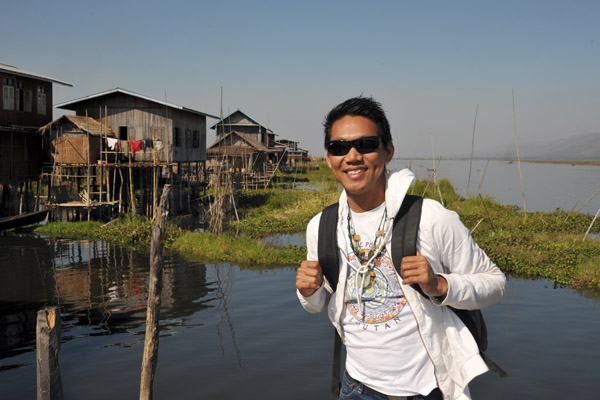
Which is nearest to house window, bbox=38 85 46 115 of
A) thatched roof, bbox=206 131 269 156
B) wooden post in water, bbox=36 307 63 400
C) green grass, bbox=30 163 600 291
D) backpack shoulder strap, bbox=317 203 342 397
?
green grass, bbox=30 163 600 291

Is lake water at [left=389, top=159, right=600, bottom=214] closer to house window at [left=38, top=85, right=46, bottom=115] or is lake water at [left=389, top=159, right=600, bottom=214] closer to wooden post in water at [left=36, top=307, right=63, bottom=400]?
wooden post in water at [left=36, top=307, right=63, bottom=400]

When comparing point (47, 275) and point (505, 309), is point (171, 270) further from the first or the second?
point (505, 309)

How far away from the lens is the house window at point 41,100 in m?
26.1

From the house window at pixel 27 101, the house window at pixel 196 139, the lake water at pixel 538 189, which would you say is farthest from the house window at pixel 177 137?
the lake water at pixel 538 189

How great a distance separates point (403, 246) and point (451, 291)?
0.30 meters

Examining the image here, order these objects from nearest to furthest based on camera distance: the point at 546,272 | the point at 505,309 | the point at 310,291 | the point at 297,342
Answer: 1. the point at 310,291
2. the point at 297,342
3. the point at 505,309
4. the point at 546,272

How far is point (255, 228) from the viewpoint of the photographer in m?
21.9

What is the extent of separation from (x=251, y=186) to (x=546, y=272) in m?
30.7

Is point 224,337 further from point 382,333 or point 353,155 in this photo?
point 353,155

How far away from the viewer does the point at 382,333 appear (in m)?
2.51

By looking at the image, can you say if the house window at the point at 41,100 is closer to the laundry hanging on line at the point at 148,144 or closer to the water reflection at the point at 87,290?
the laundry hanging on line at the point at 148,144

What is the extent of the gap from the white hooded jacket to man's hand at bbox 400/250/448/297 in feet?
0.24

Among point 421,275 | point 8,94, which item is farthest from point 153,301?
point 8,94

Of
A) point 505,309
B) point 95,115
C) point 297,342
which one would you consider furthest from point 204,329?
point 95,115
